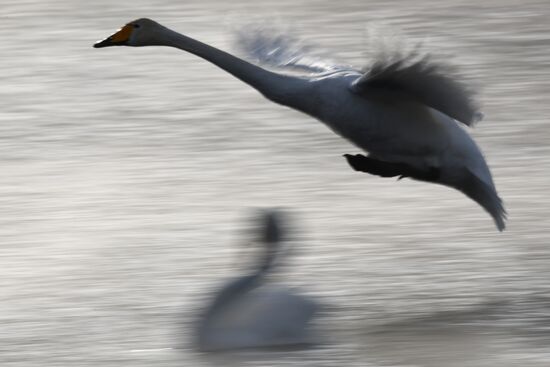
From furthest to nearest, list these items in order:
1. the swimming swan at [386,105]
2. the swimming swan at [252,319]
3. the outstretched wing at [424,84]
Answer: the swimming swan at [386,105] → the outstretched wing at [424,84] → the swimming swan at [252,319]

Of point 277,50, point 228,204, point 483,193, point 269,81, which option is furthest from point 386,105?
point 228,204

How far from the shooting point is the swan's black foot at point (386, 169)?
718 cm

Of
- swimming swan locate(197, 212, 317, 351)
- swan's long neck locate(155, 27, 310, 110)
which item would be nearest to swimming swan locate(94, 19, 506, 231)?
swan's long neck locate(155, 27, 310, 110)

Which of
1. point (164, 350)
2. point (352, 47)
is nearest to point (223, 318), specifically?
point (164, 350)

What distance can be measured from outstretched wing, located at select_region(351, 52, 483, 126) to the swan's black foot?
12.0 inches

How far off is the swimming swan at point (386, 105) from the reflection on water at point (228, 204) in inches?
25.5

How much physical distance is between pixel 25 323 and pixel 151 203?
2222mm

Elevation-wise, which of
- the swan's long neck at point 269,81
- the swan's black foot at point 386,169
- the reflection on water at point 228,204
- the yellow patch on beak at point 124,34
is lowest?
the reflection on water at point 228,204

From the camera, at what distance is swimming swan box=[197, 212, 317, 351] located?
6.76m

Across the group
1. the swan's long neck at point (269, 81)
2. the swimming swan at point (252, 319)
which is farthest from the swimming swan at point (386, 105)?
the swimming swan at point (252, 319)

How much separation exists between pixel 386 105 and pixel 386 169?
29cm

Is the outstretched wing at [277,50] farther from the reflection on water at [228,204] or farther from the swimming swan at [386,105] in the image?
the swimming swan at [386,105]

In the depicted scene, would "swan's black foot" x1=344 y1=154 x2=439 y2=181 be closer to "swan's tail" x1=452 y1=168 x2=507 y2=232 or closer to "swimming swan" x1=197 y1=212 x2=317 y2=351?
"swan's tail" x1=452 y1=168 x2=507 y2=232

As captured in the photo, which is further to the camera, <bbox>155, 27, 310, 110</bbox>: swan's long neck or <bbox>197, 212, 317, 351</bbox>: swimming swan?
<bbox>155, 27, 310, 110</bbox>: swan's long neck
